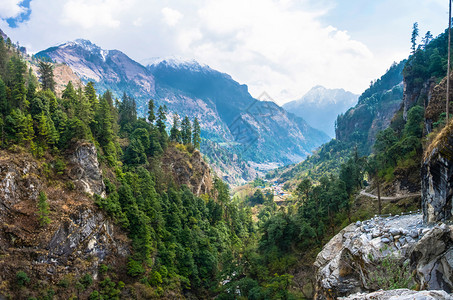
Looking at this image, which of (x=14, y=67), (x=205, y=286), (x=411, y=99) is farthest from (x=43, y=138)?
(x=411, y=99)

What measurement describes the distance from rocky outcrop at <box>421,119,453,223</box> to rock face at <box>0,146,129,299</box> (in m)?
40.0

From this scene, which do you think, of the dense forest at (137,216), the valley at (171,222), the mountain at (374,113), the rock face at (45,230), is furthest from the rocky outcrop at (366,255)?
the mountain at (374,113)

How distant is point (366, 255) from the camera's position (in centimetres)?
2120

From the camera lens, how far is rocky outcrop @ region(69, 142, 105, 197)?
3919 centimetres

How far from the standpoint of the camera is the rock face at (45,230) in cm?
3042

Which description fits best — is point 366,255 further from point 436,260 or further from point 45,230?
point 45,230

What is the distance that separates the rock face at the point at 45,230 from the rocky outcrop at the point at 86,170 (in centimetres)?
154

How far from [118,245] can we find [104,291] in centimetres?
681

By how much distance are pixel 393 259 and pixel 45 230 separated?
37495 mm

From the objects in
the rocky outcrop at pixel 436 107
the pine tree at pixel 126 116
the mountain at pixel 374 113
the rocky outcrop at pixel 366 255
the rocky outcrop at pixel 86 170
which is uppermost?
the mountain at pixel 374 113

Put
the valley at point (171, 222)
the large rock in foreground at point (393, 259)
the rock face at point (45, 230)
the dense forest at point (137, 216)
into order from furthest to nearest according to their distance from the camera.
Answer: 1. the dense forest at point (137, 216)
2. the rock face at point (45, 230)
3. the valley at point (171, 222)
4. the large rock in foreground at point (393, 259)

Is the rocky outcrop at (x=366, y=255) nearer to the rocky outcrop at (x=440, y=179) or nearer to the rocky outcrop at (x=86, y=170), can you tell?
the rocky outcrop at (x=440, y=179)

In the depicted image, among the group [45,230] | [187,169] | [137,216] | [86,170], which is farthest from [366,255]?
[187,169]

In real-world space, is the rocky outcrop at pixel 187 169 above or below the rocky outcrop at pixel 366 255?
above
